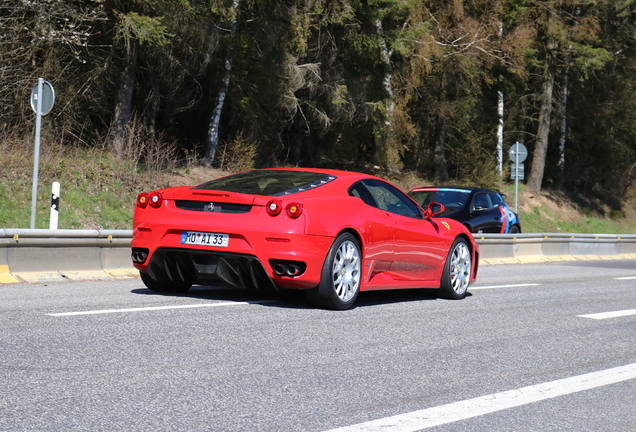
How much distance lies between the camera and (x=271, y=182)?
7.94 m

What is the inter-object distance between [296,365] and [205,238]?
2549 mm

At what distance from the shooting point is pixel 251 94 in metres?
26.2

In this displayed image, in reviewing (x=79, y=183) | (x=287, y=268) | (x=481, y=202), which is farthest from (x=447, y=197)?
(x=287, y=268)

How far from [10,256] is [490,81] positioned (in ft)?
93.1

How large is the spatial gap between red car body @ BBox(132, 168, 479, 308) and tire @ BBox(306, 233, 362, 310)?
0.18 ft

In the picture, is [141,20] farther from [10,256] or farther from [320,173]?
[320,173]

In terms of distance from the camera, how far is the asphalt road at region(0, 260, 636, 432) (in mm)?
3883

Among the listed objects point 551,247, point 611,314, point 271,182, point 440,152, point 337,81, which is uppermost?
point 337,81

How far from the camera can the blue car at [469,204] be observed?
57.1ft

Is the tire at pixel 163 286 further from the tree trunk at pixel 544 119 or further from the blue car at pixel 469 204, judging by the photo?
the tree trunk at pixel 544 119

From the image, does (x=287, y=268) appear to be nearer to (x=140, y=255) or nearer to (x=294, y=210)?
(x=294, y=210)

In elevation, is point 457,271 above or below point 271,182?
below

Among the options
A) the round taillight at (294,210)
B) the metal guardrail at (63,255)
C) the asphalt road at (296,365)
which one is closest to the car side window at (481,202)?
the metal guardrail at (63,255)

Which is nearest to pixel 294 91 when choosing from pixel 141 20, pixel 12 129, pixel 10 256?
pixel 141 20
